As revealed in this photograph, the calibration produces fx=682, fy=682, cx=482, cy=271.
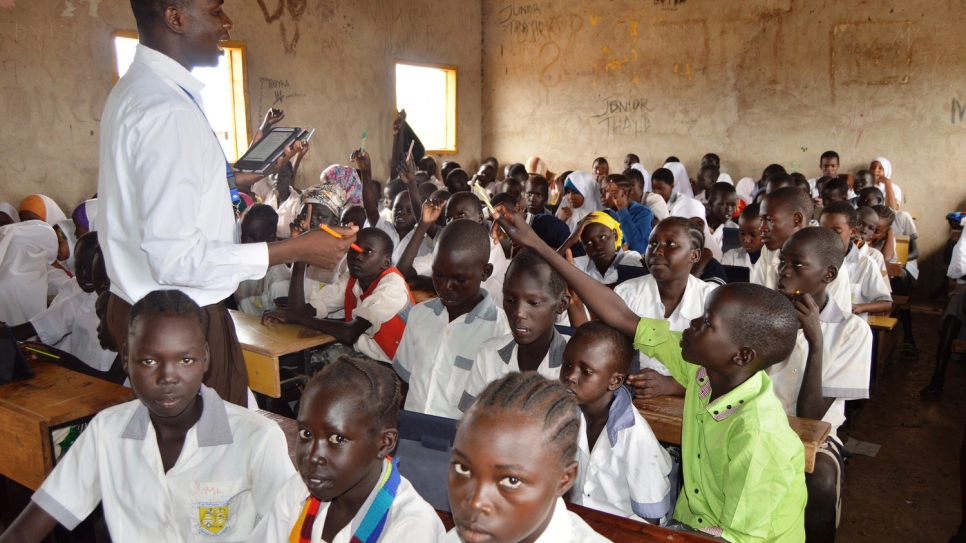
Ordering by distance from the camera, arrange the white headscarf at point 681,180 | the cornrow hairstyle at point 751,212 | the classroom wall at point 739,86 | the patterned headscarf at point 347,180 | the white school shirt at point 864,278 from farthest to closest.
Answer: the white headscarf at point 681,180 < the classroom wall at point 739,86 < the patterned headscarf at point 347,180 < the cornrow hairstyle at point 751,212 < the white school shirt at point 864,278

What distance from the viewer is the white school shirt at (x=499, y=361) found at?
6.87ft

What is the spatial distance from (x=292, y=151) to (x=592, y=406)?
1.43m

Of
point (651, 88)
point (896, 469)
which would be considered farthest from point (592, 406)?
A: point (651, 88)

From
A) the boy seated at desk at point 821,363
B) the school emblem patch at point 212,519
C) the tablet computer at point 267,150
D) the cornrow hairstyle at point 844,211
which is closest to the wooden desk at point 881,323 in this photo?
the cornrow hairstyle at point 844,211

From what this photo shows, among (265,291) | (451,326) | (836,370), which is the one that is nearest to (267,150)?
(451,326)

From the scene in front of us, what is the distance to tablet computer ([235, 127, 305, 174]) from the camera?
2.39m

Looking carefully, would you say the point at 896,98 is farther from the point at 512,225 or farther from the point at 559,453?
the point at 559,453

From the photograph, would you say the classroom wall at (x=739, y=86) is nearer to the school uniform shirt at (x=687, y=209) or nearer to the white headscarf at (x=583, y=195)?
the white headscarf at (x=583, y=195)

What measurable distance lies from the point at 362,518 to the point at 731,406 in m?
0.91

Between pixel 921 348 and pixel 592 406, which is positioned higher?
pixel 592 406

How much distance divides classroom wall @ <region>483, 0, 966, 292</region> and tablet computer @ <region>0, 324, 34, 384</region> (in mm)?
7850

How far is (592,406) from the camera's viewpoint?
1847mm

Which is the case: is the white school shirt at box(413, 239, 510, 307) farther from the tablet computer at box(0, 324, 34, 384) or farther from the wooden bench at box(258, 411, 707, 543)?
the wooden bench at box(258, 411, 707, 543)

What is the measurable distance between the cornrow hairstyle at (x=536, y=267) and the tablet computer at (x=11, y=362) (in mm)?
1749
